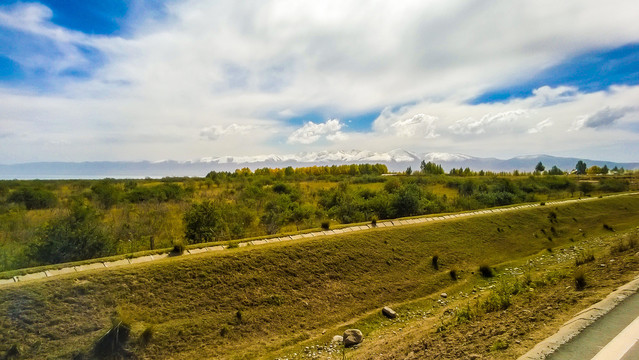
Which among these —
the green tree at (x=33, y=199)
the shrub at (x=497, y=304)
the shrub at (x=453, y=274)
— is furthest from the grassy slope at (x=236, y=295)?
the green tree at (x=33, y=199)

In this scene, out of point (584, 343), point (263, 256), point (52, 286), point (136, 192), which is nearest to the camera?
point (584, 343)

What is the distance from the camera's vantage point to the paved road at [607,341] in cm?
431

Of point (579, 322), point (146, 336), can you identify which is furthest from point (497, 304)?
point (146, 336)

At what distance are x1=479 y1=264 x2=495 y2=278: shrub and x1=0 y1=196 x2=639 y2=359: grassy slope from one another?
71 centimetres

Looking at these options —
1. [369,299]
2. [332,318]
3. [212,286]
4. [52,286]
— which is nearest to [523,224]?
[369,299]

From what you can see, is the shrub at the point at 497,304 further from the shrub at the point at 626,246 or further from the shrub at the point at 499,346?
the shrub at the point at 626,246

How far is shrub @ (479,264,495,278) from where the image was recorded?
14.9 m

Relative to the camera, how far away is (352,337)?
891cm

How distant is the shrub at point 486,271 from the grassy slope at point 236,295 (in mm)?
707

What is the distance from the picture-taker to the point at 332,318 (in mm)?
10414

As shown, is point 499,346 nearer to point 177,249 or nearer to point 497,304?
point 497,304

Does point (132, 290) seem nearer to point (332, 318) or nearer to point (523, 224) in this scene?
Answer: point (332, 318)

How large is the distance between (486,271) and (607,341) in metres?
11.2

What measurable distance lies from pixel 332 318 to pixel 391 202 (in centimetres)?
1509
